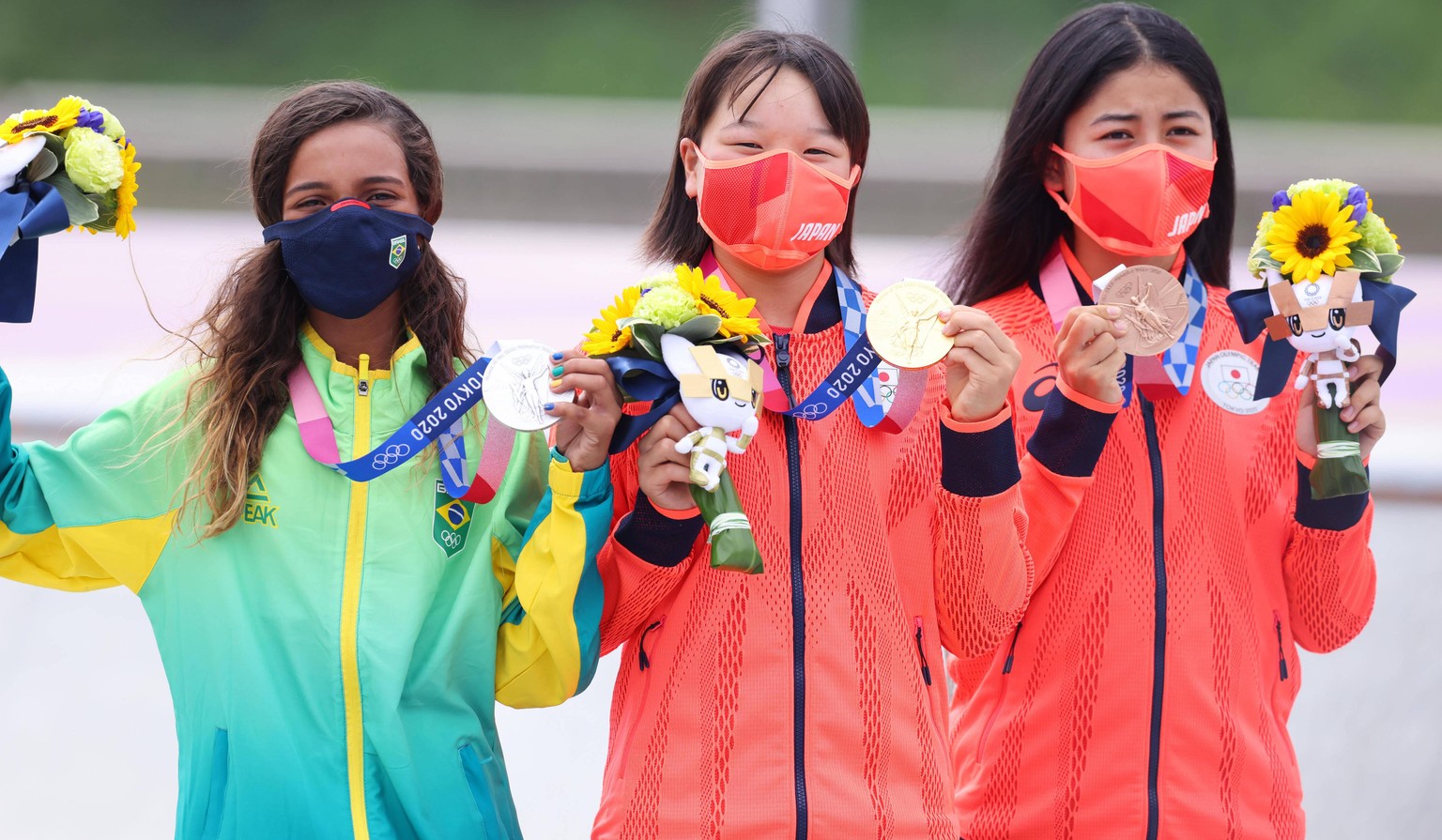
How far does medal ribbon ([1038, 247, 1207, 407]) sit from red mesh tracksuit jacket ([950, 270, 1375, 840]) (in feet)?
0.12

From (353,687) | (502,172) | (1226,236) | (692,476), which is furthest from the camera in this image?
(502,172)

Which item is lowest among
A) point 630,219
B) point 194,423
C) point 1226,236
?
point 194,423

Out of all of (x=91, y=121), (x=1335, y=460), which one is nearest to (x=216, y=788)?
(x=91, y=121)

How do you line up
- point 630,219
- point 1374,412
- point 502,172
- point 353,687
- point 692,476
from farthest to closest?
point 502,172 < point 630,219 < point 1374,412 < point 353,687 < point 692,476

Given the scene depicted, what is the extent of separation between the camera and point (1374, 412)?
270cm

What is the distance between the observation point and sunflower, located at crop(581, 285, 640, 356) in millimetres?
2363

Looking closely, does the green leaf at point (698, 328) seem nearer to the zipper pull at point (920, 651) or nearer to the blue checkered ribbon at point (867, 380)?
the blue checkered ribbon at point (867, 380)

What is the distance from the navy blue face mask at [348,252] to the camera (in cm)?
260

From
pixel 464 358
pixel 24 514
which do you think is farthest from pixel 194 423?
pixel 464 358

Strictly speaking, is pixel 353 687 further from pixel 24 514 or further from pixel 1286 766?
pixel 1286 766

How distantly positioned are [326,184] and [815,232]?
0.87 metres

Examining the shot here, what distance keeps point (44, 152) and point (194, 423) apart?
0.53 metres

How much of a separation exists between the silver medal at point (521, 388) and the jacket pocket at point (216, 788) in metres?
0.70

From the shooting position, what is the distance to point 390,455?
2.51 m
